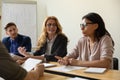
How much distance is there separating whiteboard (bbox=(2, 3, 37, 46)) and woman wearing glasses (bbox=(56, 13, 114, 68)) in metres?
2.50

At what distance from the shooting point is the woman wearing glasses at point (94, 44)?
7.57 ft

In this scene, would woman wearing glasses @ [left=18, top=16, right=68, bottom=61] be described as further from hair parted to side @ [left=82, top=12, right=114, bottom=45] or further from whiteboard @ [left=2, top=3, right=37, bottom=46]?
whiteboard @ [left=2, top=3, right=37, bottom=46]

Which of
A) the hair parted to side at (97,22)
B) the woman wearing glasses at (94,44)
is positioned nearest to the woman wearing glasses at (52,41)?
the woman wearing glasses at (94,44)

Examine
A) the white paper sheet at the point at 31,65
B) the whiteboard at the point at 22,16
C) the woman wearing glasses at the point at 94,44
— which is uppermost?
the whiteboard at the point at 22,16

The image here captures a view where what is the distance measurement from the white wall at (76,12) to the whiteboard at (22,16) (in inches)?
9.6

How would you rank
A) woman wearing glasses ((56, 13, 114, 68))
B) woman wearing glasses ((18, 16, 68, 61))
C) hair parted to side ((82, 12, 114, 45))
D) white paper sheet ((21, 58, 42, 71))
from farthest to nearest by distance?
woman wearing glasses ((18, 16, 68, 61)) → hair parted to side ((82, 12, 114, 45)) → woman wearing glasses ((56, 13, 114, 68)) → white paper sheet ((21, 58, 42, 71))

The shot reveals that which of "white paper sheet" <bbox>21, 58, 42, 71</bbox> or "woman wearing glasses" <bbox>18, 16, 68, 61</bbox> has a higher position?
"woman wearing glasses" <bbox>18, 16, 68, 61</bbox>

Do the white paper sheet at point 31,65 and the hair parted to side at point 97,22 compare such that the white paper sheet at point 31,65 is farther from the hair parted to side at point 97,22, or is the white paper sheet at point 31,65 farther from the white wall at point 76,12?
the white wall at point 76,12

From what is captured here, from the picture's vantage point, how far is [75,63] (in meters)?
2.30

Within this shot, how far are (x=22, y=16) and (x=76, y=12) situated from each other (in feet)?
4.37

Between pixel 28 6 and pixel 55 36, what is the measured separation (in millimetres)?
2007

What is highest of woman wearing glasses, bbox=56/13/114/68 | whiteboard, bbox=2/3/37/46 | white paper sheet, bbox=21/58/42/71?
whiteboard, bbox=2/3/37/46

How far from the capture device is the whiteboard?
4762 mm

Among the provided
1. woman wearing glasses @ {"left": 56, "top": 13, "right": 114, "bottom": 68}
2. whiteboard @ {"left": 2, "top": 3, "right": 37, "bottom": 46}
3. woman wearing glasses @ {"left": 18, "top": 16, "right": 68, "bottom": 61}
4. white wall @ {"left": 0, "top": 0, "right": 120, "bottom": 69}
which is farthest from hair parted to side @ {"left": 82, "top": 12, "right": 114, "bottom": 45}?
whiteboard @ {"left": 2, "top": 3, "right": 37, "bottom": 46}
